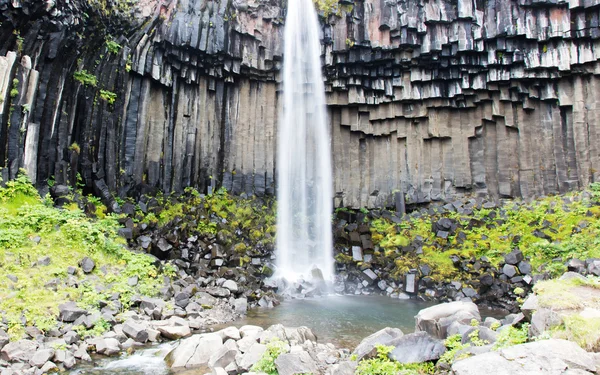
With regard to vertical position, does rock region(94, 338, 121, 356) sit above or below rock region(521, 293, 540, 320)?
below

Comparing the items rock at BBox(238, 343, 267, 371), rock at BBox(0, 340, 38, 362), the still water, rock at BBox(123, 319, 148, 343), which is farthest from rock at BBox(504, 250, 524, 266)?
rock at BBox(0, 340, 38, 362)

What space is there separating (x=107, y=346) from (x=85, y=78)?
1096cm

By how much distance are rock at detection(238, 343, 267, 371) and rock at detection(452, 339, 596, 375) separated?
3.08m

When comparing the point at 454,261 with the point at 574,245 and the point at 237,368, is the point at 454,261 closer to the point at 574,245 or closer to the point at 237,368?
the point at 574,245

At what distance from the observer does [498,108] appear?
20.3 metres

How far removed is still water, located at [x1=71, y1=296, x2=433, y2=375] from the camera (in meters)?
7.04

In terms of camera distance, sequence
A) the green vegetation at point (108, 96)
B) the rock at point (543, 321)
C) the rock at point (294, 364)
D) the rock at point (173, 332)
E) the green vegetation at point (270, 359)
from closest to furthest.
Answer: the rock at point (543, 321)
the rock at point (294, 364)
the green vegetation at point (270, 359)
the rock at point (173, 332)
the green vegetation at point (108, 96)

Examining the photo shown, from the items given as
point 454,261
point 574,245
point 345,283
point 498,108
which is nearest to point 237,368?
point 345,283

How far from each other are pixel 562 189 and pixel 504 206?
2.41 meters

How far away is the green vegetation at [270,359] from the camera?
615 centimetres

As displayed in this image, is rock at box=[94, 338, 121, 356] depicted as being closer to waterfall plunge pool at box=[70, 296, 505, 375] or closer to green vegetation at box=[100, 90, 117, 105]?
waterfall plunge pool at box=[70, 296, 505, 375]

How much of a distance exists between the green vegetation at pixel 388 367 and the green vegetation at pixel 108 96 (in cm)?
1414

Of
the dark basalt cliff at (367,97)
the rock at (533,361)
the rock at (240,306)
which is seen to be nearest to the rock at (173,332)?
the rock at (240,306)

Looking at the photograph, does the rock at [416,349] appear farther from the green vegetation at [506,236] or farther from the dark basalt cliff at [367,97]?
the dark basalt cliff at [367,97]
